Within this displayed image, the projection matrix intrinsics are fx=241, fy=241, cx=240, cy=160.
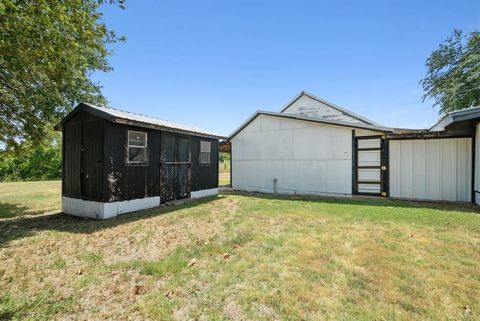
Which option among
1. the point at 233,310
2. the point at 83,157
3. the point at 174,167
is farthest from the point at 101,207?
the point at 233,310

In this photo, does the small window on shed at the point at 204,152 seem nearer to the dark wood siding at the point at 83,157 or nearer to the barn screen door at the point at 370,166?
the dark wood siding at the point at 83,157

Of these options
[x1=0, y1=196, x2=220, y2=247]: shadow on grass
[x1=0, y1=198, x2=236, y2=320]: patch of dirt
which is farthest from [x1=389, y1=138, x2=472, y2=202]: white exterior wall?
[x1=0, y1=196, x2=220, y2=247]: shadow on grass

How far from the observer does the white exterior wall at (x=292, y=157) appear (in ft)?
35.4

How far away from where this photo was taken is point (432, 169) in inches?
381

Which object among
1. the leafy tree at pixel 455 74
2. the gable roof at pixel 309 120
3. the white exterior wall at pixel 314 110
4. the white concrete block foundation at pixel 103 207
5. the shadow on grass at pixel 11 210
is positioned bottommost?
the shadow on grass at pixel 11 210

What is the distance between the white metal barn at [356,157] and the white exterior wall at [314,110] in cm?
449

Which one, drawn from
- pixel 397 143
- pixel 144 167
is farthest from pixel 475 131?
pixel 144 167

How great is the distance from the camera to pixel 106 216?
22.2 ft

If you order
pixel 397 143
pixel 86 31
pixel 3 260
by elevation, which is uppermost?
pixel 86 31

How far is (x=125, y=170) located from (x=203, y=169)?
3886 mm

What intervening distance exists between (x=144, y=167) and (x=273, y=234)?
488cm

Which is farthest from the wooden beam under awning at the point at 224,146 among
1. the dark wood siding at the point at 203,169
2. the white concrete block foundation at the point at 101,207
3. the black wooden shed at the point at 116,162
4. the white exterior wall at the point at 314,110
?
the white concrete block foundation at the point at 101,207

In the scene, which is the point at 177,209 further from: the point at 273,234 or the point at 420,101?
the point at 420,101

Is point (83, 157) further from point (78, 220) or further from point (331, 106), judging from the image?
point (331, 106)
